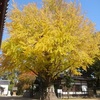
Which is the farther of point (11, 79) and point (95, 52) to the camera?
point (11, 79)

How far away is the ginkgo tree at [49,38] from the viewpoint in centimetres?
1772

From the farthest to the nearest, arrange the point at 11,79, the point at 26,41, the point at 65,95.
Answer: the point at 11,79
the point at 65,95
the point at 26,41

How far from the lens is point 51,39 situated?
57.0 ft

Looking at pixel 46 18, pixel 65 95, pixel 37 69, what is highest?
pixel 46 18

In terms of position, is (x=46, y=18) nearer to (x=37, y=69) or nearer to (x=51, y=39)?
(x=51, y=39)

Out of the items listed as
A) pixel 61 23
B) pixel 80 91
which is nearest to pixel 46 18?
pixel 61 23

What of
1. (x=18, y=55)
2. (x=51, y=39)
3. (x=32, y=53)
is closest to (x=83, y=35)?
(x=51, y=39)

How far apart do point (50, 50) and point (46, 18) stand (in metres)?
3.72

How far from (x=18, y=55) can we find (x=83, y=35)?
21.9 feet

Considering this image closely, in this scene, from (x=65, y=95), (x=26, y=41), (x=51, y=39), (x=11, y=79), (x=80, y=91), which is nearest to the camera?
(x=51, y=39)

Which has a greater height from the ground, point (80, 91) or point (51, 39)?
point (51, 39)

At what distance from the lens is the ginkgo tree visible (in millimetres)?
17719

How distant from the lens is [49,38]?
1744cm

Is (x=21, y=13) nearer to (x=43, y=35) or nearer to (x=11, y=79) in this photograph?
(x=43, y=35)
